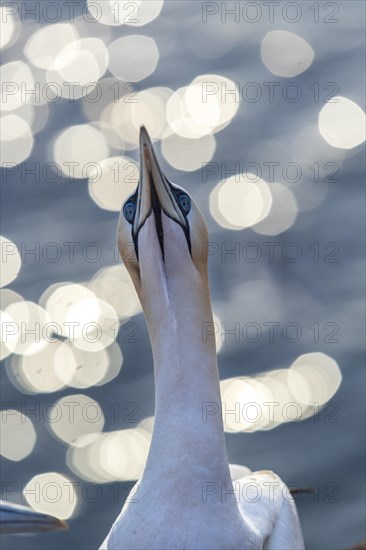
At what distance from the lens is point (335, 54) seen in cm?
1040

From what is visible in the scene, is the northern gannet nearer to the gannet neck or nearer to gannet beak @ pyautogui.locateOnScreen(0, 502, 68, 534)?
the gannet neck

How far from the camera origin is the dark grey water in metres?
6.54

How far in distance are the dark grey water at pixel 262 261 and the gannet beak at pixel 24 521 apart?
2.18 m

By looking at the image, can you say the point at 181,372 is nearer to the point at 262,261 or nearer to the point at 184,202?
the point at 184,202

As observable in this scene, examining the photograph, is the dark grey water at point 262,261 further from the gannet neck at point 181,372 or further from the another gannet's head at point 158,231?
the another gannet's head at point 158,231

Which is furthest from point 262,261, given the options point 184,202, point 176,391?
point 176,391

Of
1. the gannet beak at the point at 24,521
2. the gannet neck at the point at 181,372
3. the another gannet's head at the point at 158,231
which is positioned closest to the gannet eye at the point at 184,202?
the another gannet's head at the point at 158,231

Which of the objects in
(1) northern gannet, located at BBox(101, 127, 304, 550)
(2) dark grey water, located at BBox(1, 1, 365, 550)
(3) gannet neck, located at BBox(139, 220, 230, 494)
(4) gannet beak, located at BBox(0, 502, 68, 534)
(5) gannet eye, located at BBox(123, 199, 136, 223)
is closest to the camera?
(4) gannet beak, located at BBox(0, 502, 68, 534)

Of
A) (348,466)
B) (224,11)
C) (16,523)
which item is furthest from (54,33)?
(16,523)

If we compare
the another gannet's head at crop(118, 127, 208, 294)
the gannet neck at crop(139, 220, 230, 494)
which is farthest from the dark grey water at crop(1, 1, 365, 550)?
the another gannet's head at crop(118, 127, 208, 294)

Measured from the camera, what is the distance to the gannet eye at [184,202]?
477 cm

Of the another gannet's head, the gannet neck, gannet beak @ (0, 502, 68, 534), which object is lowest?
gannet beak @ (0, 502, 68, 534)

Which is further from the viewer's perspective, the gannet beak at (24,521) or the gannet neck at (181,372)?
the gannet neck at (181,372)

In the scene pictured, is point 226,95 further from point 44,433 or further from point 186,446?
point 186,446
